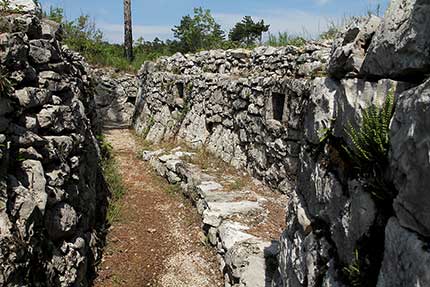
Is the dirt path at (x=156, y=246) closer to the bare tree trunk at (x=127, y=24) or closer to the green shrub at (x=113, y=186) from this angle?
the green shrub at (x=113, y=186)

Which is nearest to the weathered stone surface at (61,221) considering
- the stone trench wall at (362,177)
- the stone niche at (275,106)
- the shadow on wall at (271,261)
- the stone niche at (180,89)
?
the shadow on wall at (271,261)

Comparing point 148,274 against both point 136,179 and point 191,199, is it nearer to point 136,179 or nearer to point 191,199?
point 191,199

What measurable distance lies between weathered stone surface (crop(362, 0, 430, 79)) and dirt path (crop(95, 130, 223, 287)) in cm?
441

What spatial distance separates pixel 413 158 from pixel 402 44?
2.16ft

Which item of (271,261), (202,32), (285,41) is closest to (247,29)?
(202,32)

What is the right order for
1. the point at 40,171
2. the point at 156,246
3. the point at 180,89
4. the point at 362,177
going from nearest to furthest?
1. the point at 362,177
2. the point at 40,171
3. the point at 156,246
4. the point at 180,89

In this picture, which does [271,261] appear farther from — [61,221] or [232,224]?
[61,221]

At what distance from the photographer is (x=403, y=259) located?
163cm

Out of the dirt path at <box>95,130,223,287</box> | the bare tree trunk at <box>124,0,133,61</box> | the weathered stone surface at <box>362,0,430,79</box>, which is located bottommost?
the dirt path at <box>95,130,223,287</box>

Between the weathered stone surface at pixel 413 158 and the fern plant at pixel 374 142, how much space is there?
6.6 inches

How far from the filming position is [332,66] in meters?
2.72

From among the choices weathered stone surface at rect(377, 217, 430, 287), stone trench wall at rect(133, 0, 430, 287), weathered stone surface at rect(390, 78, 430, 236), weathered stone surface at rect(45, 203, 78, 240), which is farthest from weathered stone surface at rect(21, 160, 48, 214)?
weathered stone surface at rect(390, 78, 430, 236)

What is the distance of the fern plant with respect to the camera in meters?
1.95

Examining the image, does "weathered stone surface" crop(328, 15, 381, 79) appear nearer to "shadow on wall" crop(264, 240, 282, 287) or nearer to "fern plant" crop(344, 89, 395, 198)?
"fern plant" crop(344, 89, 395, 198)
